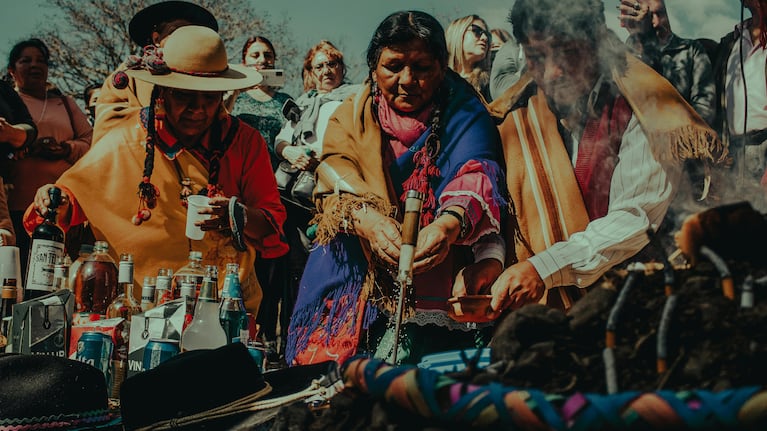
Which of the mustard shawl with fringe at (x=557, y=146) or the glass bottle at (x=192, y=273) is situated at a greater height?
the mustard shawl with fringe at (x=557, y=146)

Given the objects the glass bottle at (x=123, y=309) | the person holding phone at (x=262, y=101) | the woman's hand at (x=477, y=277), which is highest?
the person holding phone at (x=262, y=101)

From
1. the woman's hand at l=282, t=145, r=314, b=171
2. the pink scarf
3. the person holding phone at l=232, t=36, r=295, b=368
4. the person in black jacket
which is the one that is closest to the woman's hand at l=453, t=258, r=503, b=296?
the pink scarf

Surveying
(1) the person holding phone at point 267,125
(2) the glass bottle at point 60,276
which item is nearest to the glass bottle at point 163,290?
(2) the glass bottle at point 60,276

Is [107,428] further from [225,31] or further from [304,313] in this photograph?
[225,31]

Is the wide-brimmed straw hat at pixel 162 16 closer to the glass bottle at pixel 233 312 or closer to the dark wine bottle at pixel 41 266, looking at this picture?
the dark wine bottle at pixel 41 266

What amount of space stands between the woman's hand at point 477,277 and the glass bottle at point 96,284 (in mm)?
1279

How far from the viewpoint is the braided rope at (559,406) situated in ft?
2.57

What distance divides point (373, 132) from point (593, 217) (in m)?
0.89

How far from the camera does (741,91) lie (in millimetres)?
3088

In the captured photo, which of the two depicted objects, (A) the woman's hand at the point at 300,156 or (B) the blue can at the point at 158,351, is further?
(A) the woman's hand at the point at 300,156

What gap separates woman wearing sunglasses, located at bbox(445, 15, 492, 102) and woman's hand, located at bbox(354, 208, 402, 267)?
3.70ft

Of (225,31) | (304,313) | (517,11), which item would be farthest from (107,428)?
(225,31)

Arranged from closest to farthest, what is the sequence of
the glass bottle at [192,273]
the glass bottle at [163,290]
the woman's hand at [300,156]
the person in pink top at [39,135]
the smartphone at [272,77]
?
the glass bottle at [163,290], the glass bottle at [192,273], the woman's hand at [300,156], the person in pink top at [39,135], the smartphone at [272,77]

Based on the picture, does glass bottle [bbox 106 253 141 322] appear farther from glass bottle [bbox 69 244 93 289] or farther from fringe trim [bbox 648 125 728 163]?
fringe trim [bbox 648 125 728 163]
